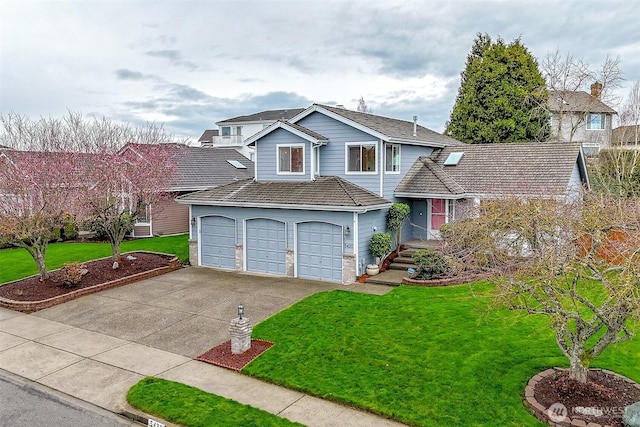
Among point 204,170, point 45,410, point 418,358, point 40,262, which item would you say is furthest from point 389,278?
point 204,170

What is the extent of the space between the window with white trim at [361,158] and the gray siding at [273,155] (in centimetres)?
174

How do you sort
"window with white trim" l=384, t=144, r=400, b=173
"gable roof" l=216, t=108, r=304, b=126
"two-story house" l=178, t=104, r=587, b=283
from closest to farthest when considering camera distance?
"two-story house" l=178, t=104, r=587, b=283 → "window with white trim" l=384, t=144, r=400, b=173 → "gable roof" l=216, t=108, r=304, b=126

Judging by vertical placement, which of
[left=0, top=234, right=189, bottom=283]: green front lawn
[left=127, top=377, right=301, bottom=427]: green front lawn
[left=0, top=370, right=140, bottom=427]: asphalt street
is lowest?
[left=0, top=370, right=140, bottom=427]: asphalt street

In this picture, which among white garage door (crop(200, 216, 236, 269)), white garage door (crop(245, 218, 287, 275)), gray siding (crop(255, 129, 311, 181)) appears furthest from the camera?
white garage door (crop(200, 216, 236, 269))

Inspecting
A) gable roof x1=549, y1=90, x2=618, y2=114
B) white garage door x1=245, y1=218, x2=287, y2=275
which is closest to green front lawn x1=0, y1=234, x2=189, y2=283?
white garage door x1=245, y1=218, x2=287, y2=275

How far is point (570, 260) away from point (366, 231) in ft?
33.2

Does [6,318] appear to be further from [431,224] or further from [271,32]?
[431,224]

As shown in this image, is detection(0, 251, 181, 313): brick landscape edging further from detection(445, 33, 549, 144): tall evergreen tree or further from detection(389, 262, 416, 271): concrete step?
detection(445, 33, 549, 144): tall evergreen tree

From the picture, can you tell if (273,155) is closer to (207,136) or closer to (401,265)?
(401,265)

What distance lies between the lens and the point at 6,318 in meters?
13.7

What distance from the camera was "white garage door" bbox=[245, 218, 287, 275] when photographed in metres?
18.1

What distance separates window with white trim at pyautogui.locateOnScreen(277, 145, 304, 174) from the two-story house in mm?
44

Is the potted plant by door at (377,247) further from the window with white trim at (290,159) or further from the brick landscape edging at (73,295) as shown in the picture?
the brick landscape edging at (73,295)

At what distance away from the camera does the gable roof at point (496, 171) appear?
18.5 m
